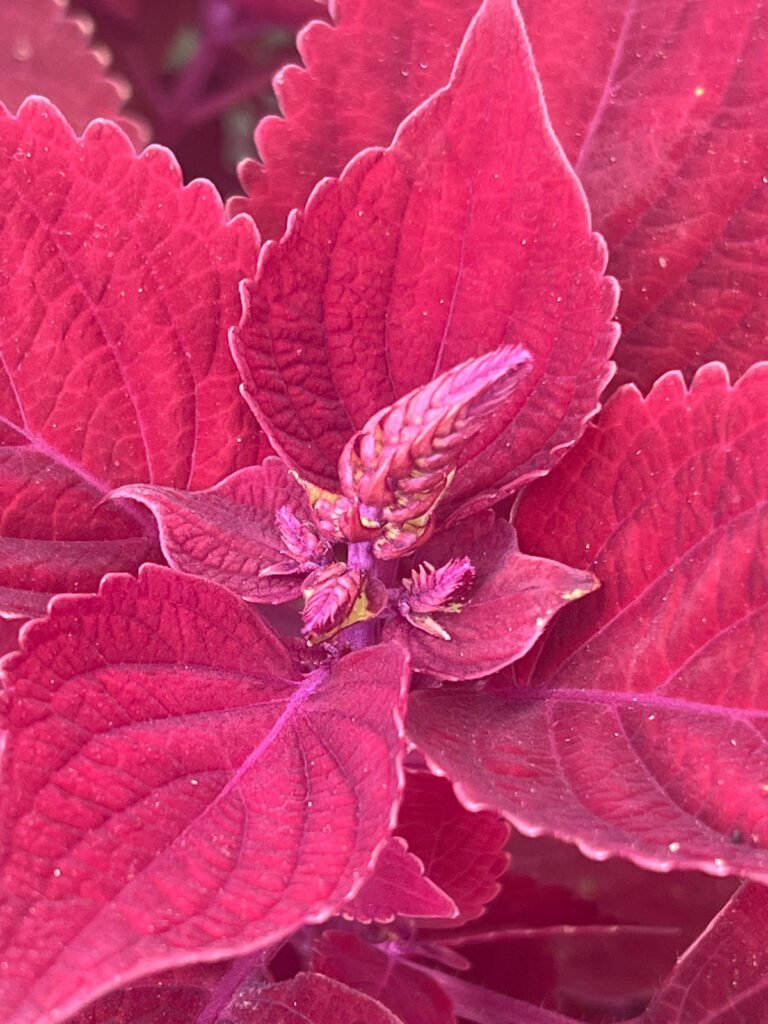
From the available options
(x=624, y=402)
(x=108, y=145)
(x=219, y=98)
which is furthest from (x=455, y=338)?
(x=219, y=98)

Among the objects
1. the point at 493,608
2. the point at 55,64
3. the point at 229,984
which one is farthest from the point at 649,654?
the point at 55,64

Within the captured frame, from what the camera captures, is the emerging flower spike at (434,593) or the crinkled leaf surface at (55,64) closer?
the emerging flower spike at (434,593)

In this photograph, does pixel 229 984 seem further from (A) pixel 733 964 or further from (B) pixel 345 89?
(B) pixel 345 89

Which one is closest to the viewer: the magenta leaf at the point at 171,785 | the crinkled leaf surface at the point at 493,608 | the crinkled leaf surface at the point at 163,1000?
the magenta leaf at the point at 171,785

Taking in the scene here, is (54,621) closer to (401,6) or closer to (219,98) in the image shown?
(401,6)

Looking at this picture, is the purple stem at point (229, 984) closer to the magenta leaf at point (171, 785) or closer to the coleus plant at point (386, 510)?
the coleus plant at point (386, 510)

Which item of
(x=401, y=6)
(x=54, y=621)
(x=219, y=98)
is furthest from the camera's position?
(x=219, y=98)

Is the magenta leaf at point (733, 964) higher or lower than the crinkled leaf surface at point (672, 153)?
lower

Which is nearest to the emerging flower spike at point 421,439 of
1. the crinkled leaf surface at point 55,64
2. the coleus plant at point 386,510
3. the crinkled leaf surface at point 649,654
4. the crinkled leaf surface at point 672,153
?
the coleus plant at point 386,510
